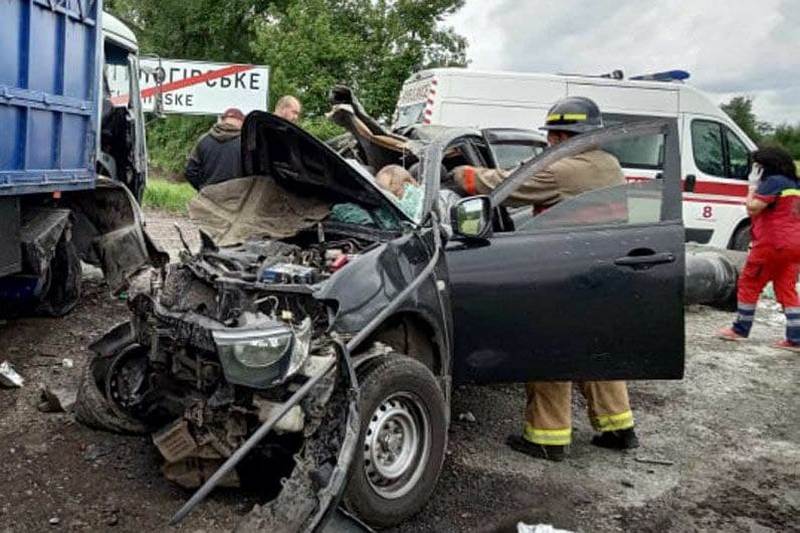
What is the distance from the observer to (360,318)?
3.33 metres

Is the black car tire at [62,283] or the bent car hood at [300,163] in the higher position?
the bent car hood at [300,163]

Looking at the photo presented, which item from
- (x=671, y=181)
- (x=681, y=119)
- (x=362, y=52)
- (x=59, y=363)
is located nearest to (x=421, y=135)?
(x=671, y=181)

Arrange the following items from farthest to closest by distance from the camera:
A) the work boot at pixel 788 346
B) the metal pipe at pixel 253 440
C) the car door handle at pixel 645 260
Result: the work boot at pixel 788 346
the car door handle at pixel 645 260
the metal pipe at pixel 253 440

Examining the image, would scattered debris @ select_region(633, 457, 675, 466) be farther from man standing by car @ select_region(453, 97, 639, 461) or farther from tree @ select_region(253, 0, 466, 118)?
tree @ select_region(253, 0, 466, 118)

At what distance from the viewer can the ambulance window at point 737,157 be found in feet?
38.8

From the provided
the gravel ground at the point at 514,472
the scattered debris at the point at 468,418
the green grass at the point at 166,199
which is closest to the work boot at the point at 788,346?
the gravel ground at the point at 514,472

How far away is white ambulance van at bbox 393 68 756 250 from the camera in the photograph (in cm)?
1114

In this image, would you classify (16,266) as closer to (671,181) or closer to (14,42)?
(14,42)

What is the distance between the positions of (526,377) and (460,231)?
2.70ft

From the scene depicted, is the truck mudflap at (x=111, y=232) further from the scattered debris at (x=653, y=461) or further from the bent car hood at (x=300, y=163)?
the scattered debris at (x=653, y=461)

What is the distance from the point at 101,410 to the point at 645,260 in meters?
2.95

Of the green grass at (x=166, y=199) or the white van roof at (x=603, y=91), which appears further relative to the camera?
the green grass at (x=166, y=199)

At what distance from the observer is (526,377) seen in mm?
4016

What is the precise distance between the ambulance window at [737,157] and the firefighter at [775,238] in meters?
4.48
